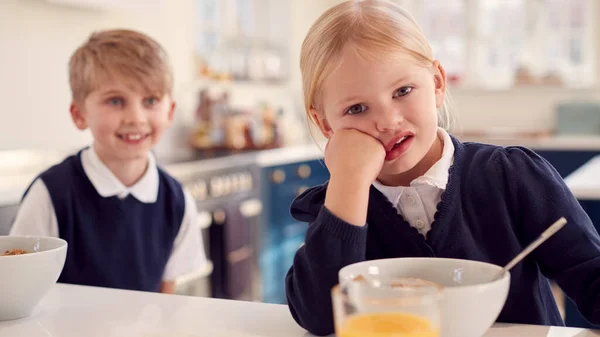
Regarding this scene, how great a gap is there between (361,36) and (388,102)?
0.34 ft

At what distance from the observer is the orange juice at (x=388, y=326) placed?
0.59 m

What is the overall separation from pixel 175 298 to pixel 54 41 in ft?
7.91

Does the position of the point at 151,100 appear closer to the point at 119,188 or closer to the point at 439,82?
the point at 119,188

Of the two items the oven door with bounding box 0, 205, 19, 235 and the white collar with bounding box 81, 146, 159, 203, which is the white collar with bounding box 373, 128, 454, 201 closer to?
the white collar with bounding box 81, 146, 159, 203

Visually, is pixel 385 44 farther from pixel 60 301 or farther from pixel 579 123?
pixel 579 123

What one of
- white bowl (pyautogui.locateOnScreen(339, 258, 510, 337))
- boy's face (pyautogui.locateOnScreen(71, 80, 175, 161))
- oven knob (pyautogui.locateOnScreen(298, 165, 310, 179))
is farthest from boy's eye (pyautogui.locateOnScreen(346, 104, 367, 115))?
oven knob (pyautogui.locateOnScreen(298, 165, 310, 179))

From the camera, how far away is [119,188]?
5.24 ft

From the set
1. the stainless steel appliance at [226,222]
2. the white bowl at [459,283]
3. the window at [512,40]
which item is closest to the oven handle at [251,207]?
the stainless steel appliance at [226,222]

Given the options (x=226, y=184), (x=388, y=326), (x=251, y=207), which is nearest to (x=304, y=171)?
(x=251, y=207)

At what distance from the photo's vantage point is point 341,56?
40.0 inches

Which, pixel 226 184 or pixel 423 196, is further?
pixel 226 184

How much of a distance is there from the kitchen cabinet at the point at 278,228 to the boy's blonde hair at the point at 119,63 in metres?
2.21

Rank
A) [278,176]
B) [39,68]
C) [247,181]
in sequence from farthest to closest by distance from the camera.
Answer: [278,176]
[247,181]
[39,68]

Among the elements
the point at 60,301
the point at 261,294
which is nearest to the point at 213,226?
the point at 261,294
